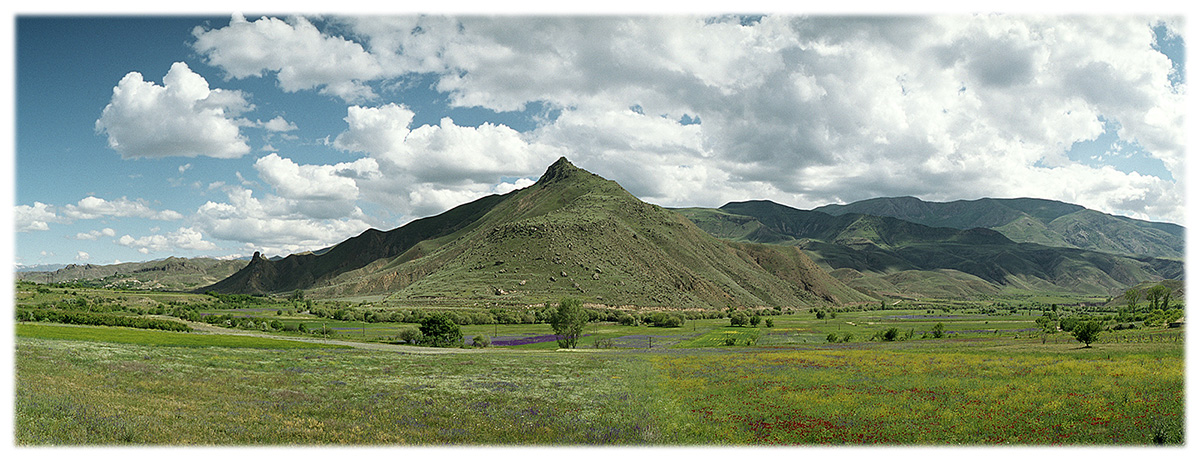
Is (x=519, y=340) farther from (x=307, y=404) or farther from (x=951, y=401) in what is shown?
(x=951, y=401)

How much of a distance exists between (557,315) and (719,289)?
118 metres

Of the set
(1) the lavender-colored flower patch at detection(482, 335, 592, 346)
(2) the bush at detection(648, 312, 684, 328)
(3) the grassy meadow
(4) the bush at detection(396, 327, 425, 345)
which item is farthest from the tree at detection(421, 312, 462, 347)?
(2) the bush at detection(648, 312, 684, 328)

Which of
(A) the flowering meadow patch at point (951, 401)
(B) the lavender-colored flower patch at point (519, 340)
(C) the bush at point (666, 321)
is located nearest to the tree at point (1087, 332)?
(A) the flowering meadow patch at point (951, 401)

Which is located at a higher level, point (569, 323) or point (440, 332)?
point (569, 323)

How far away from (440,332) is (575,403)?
Answer: 59467mm

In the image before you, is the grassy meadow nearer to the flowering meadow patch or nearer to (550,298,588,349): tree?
the flowering meadow patch

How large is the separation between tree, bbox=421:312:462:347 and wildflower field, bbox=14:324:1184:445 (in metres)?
39.8

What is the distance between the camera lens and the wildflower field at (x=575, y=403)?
59.0 ft

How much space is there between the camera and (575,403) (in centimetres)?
2541

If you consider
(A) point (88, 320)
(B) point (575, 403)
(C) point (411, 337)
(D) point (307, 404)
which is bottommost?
(C) point (411, 337)

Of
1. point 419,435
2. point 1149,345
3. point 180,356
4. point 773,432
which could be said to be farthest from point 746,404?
point 1149,345

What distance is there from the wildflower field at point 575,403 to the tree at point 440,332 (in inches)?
1565

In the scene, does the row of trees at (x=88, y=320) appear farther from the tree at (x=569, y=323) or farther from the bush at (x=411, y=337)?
the tree at (x=569, y=323)

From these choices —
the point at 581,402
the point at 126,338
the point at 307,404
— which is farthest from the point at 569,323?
the point at 307,404
